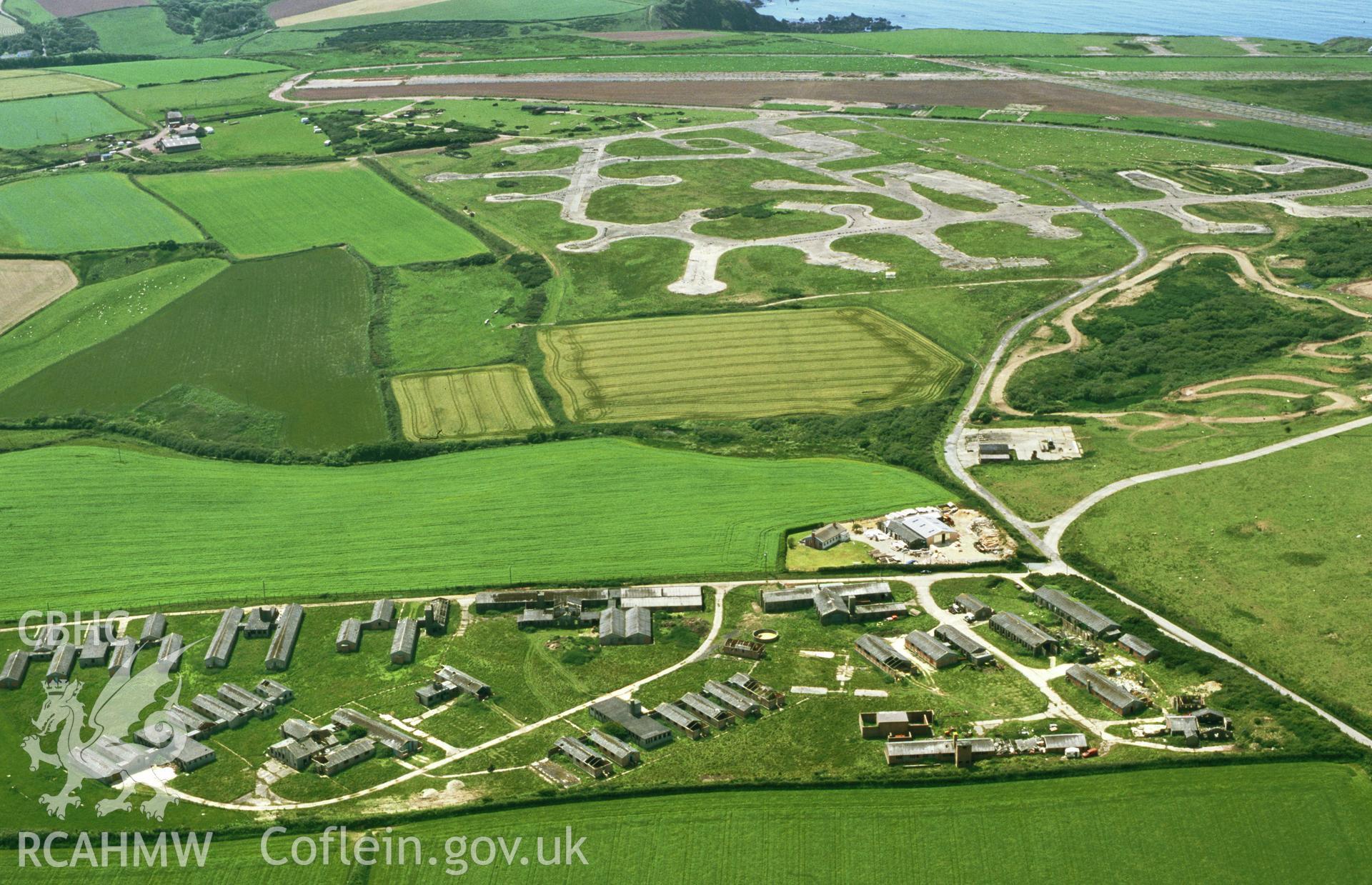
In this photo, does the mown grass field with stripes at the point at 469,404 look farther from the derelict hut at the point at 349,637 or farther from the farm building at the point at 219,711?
the farm building at the point at 219,711

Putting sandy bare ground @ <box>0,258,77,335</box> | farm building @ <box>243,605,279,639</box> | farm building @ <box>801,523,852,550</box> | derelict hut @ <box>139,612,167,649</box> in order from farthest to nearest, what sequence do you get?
sandy bare ground @ <box>0,258,77,335</box> < farm building @ <box>801,523,852,550</box> < farm building @ <box>243,605,279,639</box> < derelict hut @ <box>139,612,167,649</box>

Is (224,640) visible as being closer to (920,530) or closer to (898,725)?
(898,725)

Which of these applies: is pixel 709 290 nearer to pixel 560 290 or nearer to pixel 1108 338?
pixel 560 290

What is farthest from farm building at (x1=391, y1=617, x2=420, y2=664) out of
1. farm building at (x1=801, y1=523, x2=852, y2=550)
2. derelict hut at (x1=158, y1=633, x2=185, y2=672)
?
farm building at (x1=801, y1=523, x2=852, y2=550)

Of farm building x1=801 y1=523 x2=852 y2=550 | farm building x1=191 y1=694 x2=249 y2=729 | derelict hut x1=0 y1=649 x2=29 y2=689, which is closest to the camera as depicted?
farm building x1=191 y1=694 x2=249 y2=729

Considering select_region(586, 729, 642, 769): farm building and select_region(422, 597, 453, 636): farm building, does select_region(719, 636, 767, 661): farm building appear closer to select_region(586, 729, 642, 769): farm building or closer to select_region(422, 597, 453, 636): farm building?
select_region(586, 729, 642, 769): farm building

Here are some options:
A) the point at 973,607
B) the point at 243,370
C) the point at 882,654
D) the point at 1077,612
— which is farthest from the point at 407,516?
the point at 1077,612

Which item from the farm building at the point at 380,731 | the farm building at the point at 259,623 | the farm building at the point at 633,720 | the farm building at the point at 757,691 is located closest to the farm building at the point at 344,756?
the farm building at the point at 380,731
